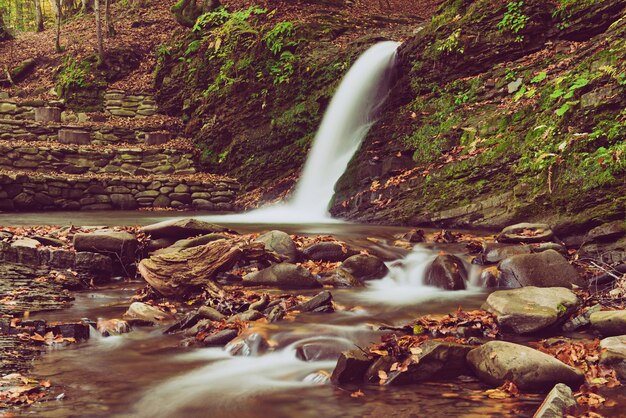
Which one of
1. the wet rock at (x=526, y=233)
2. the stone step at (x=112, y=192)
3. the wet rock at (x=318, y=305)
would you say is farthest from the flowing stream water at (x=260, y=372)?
the stone step at (x=112, y=192)

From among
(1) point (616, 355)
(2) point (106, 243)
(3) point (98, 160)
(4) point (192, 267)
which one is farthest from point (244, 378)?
(3) point (98, 160)

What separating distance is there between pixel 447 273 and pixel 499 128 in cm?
480

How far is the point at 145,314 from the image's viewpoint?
5312 mm

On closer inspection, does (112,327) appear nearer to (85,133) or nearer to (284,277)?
(284,277)

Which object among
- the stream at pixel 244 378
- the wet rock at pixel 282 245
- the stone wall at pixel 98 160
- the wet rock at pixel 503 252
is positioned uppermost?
the stone wall at pixel 98 160

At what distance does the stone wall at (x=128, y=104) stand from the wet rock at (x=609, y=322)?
1815cm

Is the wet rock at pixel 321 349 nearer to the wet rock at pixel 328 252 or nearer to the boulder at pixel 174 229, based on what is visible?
the wet rock at pixel 328 252

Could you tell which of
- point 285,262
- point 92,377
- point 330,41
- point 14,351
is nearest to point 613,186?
point 285,262

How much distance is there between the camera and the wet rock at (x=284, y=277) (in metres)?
6.61

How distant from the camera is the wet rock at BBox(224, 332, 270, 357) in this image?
445cm

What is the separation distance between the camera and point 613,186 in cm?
734

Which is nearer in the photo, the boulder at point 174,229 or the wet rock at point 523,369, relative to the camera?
the wet rock at point 523,369

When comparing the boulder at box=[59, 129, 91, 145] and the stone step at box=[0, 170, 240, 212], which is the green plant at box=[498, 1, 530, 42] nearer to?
the stone step at box=[0, 170, 240, 212]

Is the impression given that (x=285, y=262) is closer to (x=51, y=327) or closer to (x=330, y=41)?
(x=51, y=327)
